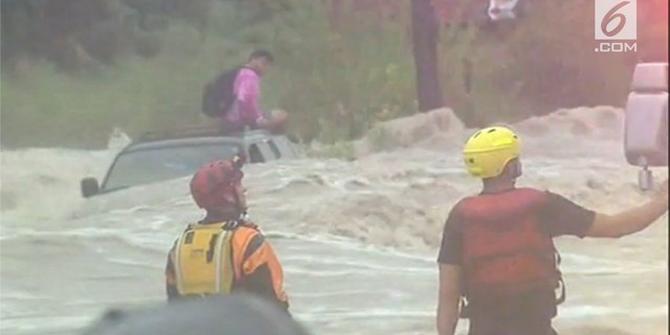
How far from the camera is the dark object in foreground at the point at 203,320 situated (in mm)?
3066

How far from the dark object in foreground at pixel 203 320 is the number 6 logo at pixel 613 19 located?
2462 mm

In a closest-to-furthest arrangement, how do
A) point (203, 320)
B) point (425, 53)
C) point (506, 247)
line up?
point (203, 320) < point (506, 247) < point (425, 53)

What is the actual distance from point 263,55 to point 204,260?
0.79 meters

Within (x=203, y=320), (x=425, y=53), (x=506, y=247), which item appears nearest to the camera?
(x=203, y=320)

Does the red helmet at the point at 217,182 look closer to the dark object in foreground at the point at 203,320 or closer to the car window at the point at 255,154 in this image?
the car window at the point at 255,154

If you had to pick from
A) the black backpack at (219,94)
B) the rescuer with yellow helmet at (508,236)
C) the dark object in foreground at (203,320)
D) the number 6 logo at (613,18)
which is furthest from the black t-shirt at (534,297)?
the dark object in foreground at (203,320)

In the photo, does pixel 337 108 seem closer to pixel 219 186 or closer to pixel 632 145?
pixel 219 186

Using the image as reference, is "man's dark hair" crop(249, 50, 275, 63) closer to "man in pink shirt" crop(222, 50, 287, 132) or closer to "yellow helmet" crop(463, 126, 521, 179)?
"man in pink shirt" crop(222, 50, 287, 132)

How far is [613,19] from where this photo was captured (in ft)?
17.5

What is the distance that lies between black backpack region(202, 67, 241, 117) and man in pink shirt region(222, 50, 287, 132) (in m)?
0.02

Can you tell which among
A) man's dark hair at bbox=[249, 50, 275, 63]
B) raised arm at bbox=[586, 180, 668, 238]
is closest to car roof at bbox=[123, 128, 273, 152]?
man's dark hair at bbox=[249, 50, 275, 63]

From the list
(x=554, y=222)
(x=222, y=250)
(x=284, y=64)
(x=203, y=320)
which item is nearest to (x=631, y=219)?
(x=554, y=222)

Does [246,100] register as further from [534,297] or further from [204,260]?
[534,297]

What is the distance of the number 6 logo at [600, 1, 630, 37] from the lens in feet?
17.5
